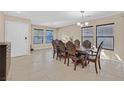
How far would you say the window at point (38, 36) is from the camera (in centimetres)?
1118

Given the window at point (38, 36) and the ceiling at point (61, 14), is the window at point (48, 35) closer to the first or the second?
the window at point (38, 36)

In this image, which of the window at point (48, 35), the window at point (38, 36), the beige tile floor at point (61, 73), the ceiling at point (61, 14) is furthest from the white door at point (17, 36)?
the window at point (48, 35)

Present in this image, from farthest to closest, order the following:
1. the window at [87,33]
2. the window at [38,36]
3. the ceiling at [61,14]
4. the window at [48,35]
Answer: the window at [48,35]
the window at [38,36]
the window at [87,33]
the ceiling at [61,14]

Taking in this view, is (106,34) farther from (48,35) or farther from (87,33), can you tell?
(48,35)

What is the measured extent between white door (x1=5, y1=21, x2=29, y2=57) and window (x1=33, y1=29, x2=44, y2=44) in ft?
11.7

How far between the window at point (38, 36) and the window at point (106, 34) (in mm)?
5446

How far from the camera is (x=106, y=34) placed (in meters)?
6.89

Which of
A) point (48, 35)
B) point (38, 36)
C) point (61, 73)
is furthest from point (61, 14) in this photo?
point (48, 35)

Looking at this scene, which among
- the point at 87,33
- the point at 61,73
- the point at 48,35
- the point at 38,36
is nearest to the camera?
the point at 61,73

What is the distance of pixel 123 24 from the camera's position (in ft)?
18.3

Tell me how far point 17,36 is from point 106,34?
14.3ft
